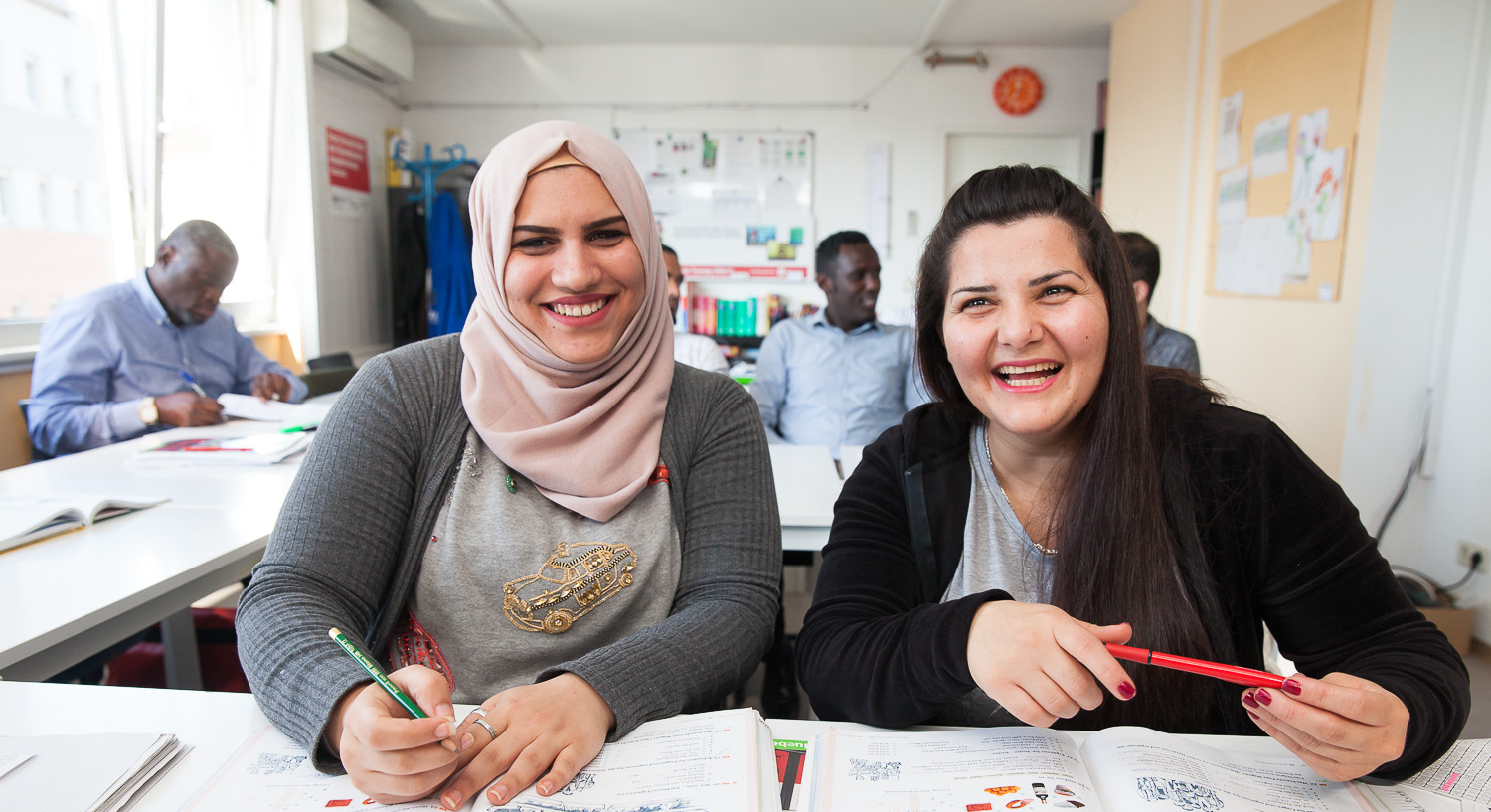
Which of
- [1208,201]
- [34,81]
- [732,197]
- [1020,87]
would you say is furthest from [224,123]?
[1208,201]

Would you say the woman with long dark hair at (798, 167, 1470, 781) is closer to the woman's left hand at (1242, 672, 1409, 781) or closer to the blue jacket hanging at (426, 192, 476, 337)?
the woman's left hand at (1242, 672, 1409, 781)

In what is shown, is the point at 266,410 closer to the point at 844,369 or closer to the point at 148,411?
the point at 148,411

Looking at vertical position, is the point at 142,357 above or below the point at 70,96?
below

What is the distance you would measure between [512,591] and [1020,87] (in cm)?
594

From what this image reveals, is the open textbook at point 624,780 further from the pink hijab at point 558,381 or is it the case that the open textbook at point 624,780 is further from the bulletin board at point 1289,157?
the bulletin board at point 1289,157

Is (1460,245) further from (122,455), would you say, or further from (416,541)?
(122,455)

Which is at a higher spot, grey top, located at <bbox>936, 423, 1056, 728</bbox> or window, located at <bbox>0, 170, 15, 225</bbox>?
window, located at <bbox>0, 170, 15, 225</bbox>

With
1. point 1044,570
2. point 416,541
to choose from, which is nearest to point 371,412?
point 416,541

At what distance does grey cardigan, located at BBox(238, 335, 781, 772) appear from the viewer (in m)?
0.86

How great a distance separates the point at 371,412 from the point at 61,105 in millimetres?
3276

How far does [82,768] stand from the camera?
0.75 meters

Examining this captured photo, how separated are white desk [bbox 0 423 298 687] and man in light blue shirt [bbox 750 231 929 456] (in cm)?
187

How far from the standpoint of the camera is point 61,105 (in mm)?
3213

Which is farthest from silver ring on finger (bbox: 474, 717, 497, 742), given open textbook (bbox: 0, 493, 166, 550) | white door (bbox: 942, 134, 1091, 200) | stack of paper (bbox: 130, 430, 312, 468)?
white door (bbox: 942, 134, 1091, 200)
